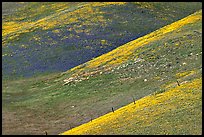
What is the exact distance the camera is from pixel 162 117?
3572 centimetres

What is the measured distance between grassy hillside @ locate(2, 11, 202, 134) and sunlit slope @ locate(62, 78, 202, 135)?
0.51 m

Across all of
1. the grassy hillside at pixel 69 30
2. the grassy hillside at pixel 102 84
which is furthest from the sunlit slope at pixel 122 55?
the grassy hillside at pixel 69 30

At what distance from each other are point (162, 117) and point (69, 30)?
202ft

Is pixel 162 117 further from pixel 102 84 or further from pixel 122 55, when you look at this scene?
pixel 122 55

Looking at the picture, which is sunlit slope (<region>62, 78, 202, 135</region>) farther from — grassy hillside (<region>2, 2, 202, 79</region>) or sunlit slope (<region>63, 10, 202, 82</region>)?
grassy hillside (<region>2, 2, 202, 79</region>)

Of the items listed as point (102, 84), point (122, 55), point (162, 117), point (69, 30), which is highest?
point (162, 117)

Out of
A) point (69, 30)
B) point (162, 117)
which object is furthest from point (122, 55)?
point (162, 117)

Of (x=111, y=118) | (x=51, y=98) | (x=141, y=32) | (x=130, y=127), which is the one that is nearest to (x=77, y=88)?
(x=51, y=98)

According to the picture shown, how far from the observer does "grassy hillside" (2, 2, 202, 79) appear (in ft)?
257

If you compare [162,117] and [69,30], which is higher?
[162,117]

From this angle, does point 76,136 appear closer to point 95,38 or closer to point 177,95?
point 177,95

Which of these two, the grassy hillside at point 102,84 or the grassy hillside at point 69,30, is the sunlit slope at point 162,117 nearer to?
the grassy hillside at point 102,84

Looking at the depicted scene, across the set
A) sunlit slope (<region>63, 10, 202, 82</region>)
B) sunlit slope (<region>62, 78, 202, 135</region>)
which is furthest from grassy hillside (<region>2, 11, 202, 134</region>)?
sunlit slope (<region>62, 78, 202, 135</region>)

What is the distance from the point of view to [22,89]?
64.2 metres
